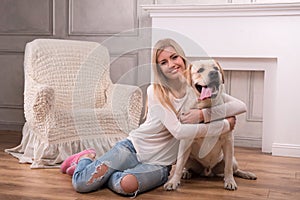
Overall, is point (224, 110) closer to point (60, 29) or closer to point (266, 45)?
point (266, 45)

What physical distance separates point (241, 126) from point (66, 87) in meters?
1.41

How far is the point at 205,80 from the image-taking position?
201cm

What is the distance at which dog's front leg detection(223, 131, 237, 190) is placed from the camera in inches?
86.0

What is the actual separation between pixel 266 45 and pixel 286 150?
0.78 meters

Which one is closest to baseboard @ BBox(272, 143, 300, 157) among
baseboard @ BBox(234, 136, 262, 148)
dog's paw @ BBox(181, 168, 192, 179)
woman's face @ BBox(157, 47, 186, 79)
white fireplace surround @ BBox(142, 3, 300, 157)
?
white fireplace surround @ BBox(142, 3, 300, 157)

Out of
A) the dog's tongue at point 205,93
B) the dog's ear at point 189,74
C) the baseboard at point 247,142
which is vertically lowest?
the baseboard at point 247,142

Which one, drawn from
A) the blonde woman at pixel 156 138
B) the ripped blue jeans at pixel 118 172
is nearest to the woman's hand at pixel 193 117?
the blonde woman at pixel 156 138

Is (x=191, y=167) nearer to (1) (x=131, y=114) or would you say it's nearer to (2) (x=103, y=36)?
(1) (x=131, y=114)

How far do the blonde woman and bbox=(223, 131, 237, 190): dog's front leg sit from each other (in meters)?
0.07

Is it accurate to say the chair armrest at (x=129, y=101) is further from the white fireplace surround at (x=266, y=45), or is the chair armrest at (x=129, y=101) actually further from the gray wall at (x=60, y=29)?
the gray wall at (x=60, y=29)

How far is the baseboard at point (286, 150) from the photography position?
319cm

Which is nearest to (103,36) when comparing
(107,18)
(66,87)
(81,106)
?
(107,18)

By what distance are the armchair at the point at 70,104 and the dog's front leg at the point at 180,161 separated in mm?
562

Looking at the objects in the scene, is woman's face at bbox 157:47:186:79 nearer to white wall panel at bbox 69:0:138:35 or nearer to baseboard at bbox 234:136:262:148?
baseboard at bbox 234:136:262:148
